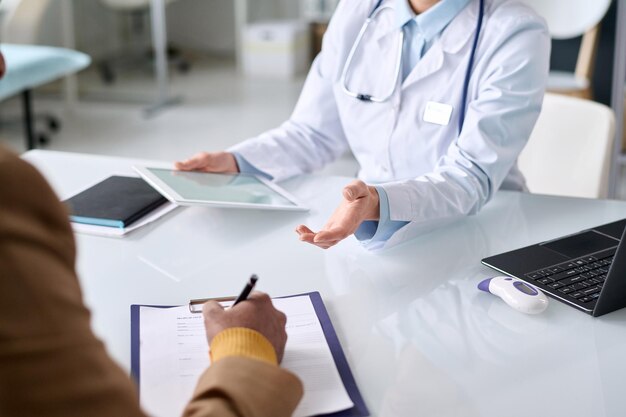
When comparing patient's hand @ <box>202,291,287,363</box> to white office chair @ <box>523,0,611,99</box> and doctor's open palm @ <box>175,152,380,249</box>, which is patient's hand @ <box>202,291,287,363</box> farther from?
white office chair @ <box>523,0,611,99</box>

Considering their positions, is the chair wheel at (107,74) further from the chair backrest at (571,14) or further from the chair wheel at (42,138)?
the chair backrest at (571,14)

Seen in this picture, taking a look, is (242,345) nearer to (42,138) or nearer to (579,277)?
(579,277)

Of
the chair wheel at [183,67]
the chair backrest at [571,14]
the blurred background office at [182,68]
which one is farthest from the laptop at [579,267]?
the chair wheel at [183,67]

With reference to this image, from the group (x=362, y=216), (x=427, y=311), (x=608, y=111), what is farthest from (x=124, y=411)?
(x=608, y=111)

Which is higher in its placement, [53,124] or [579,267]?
[579,267]

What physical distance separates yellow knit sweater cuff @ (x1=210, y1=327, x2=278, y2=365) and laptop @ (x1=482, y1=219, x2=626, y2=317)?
1.40ft

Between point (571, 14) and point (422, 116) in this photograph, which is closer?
point (422, 116)

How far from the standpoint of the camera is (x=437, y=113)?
56.7 inches

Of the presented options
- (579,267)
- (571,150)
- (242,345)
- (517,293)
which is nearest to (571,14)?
(571,150)

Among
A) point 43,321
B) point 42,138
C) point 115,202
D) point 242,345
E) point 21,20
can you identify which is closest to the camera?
point 43,321

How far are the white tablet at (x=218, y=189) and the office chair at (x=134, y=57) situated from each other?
4040 millimetres

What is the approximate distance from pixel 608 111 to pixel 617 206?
353mm

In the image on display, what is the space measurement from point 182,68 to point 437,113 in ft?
14.6

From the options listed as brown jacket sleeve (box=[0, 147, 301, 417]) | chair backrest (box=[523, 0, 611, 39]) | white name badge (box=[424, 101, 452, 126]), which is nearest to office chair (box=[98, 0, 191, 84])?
chair backrest (box=[523, 0, 611, 39])
